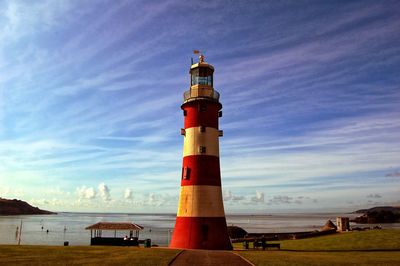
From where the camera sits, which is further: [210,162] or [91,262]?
[210,162]

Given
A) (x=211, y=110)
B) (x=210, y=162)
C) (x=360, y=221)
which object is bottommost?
(x=360, y=221)

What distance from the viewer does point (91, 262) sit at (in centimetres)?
1711

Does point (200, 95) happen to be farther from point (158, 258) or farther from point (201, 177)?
point (158, 258)

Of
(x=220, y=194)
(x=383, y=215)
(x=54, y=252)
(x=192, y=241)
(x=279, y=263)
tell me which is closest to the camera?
(x=279, y=263)

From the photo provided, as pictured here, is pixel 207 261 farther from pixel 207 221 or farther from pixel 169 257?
pixel 207 221

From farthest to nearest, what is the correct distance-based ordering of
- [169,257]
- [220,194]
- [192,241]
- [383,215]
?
[383,215], [220,194], [192,241], [169,257]

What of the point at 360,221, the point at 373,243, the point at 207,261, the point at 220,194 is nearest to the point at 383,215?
the point at 360,221

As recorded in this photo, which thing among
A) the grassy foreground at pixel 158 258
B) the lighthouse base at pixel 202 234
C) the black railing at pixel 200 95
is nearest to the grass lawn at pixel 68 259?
the grassy foreground at pixel 158 258

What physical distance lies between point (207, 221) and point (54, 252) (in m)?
10.7

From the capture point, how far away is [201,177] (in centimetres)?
2580

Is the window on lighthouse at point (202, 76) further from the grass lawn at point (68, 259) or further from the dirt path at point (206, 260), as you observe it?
the grass lawn at point (68, 259)

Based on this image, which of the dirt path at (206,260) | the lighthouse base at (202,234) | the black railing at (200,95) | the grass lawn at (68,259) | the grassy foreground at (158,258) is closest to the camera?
the grass lawn at (68,259)

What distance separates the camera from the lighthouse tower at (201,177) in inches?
992

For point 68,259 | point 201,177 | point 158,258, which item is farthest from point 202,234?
point 68,259
